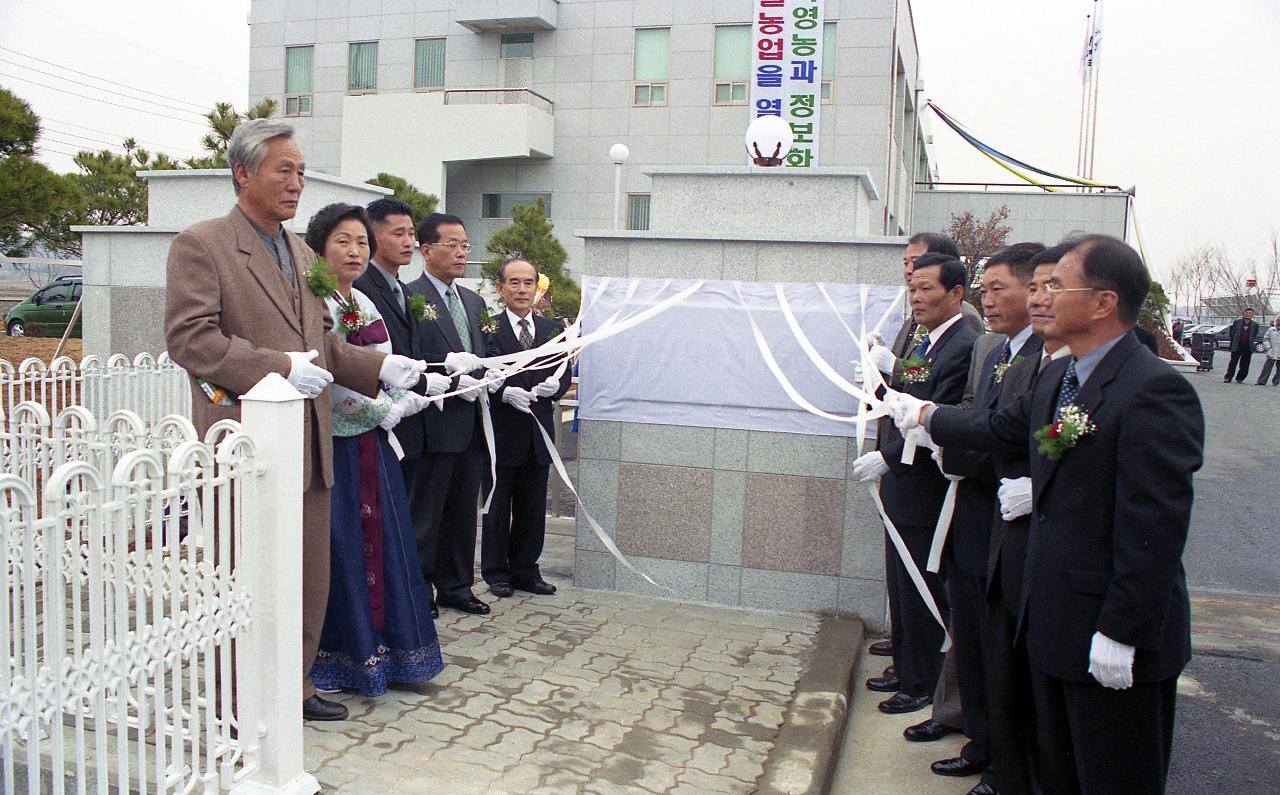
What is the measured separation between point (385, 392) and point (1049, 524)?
2.91m

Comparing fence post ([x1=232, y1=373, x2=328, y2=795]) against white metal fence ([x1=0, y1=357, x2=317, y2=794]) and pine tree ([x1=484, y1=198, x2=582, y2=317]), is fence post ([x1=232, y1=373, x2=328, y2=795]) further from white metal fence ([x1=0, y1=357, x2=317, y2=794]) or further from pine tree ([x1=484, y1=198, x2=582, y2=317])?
pine tree ([x1=484, y1=198, x2=582, y2=317])

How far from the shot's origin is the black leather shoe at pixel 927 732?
4.28 m

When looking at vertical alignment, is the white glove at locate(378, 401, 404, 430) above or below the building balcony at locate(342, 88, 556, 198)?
below

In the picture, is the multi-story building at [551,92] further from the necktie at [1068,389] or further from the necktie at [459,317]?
the necktie at [1068,389]

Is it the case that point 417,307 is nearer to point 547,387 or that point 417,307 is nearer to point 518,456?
point 547,387

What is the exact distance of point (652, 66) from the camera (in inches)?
983

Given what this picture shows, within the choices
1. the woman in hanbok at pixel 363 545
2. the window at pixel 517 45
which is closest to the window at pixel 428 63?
the window at pixel 517 45

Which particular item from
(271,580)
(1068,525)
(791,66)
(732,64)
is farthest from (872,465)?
(732,64)

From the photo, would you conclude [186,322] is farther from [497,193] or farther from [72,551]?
[497,193]

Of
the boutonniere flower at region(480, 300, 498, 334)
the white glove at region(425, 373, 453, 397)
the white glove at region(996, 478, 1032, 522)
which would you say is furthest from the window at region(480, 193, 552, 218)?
the white glove at region(996, 478, 1032, 522)

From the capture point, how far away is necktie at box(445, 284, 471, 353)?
5.66 m

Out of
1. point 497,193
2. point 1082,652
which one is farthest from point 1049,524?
point 497,193

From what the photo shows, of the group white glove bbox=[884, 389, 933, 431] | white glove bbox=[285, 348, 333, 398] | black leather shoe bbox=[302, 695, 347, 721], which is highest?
white glove bbox=[285, 348, 333, 398]

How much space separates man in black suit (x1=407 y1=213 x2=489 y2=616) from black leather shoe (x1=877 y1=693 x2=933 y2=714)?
2.22 metres
